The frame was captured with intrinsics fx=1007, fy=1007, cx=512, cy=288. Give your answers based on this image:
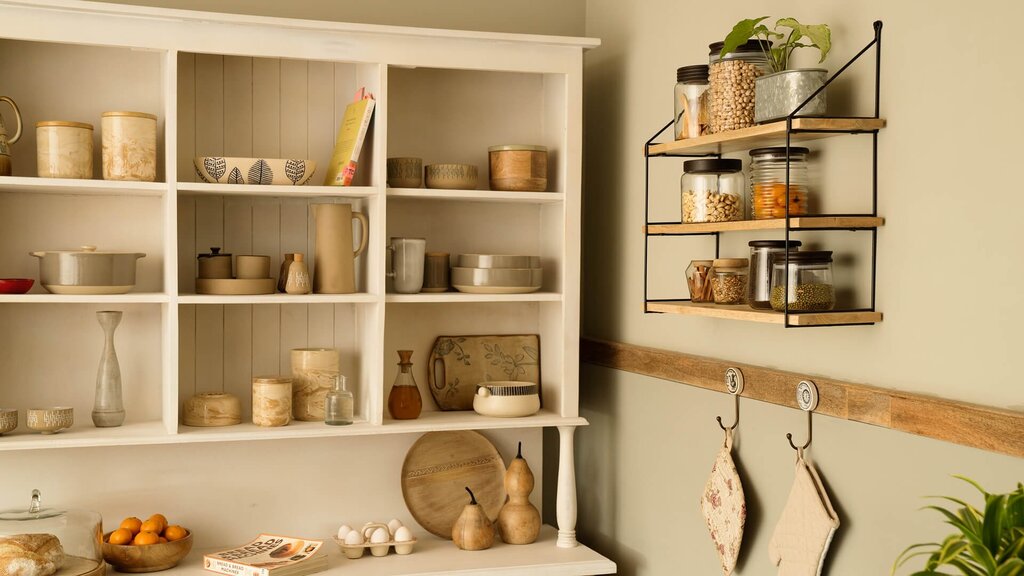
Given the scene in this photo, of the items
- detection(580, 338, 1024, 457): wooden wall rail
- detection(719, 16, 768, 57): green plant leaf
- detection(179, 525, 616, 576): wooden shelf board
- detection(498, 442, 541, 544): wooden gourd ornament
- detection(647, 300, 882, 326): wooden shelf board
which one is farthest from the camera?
detection(498, 442, 541, 544): wooden gourd ornament

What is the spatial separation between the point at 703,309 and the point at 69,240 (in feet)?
5.47

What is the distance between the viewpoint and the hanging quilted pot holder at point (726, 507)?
7.38 ft

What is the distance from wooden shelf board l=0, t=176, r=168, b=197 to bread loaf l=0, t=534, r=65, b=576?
0.82m

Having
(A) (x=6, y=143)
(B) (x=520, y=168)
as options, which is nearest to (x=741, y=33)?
(B) (x=520, y=168)

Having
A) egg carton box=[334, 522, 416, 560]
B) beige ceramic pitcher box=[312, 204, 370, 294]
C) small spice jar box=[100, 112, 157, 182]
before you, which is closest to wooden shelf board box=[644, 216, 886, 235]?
beige ceramic pitcher box=[312, 204, 370, 294]

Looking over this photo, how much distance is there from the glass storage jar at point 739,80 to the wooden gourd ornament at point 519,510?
4.06 feet

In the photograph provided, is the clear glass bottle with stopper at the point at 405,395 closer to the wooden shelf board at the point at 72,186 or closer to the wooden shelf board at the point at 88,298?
the wooden shelf board at the point at 88,298

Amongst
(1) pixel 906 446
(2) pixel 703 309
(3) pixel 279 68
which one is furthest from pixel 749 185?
(3) pixel 279 68

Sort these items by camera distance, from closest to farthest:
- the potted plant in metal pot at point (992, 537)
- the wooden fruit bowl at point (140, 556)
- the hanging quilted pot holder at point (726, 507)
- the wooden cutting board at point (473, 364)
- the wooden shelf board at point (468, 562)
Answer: the potted plant in metal pot at point (992, 537)
the hanging quilted pot holder at point (726, 507)
the wooden fruit bowl at point (140, 556)
the wooden shelf board at point (468, 562)
the wooden cutting board at point (473, 364)

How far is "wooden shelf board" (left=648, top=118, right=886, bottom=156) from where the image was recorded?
181 centimetres

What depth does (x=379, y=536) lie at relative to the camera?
2.74m

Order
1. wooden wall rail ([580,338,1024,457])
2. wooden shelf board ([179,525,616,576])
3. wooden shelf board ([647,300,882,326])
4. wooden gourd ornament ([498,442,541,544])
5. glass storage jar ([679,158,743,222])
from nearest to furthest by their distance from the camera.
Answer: wooden wall rail ([580,338,1024,457]) < wooden shelf board ([647,300,882,326]) < glass storage jar ([679,158,743,222]) < wooden shelf board ([179,525,616,576]) < wooden gourd ornament ([498,442,541,544])

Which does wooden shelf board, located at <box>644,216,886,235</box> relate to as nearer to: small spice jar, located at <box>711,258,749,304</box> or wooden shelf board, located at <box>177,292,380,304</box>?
small spice jar, located at <box>711,258,749,304</box>

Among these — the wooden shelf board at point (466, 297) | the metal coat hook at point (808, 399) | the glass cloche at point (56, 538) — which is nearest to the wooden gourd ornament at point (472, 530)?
the wooden shelf board at point (466, 297)
